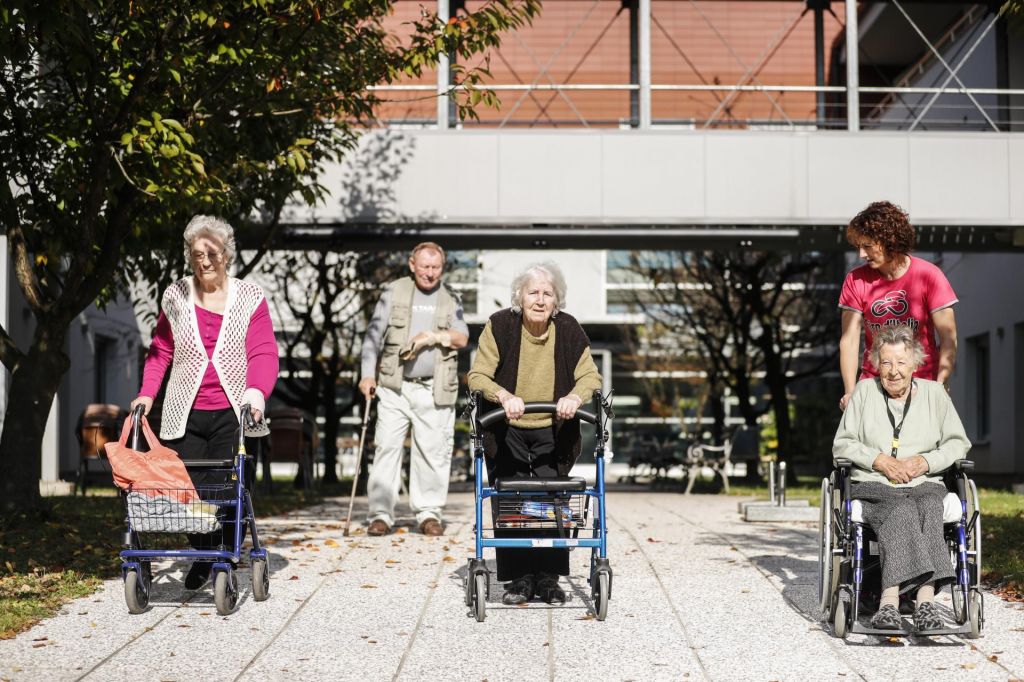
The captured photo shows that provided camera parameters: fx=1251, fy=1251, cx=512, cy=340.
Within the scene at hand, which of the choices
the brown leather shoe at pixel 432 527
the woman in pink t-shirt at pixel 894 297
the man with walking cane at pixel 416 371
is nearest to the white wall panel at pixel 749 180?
the man with walking cane at pixel 416 371

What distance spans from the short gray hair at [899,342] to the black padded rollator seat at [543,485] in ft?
4.57

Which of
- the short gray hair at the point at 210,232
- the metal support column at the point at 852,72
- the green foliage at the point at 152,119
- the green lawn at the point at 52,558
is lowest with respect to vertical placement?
the green lawn at the point at 52,558

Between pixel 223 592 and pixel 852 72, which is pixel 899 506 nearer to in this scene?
pixel 223 592

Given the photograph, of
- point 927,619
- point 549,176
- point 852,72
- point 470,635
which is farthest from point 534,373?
point 852,72

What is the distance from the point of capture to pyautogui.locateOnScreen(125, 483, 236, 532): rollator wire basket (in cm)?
552

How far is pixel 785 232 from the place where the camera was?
1523 cm

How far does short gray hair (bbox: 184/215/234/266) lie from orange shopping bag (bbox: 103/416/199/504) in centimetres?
92

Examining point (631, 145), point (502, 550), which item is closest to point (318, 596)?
point (502, 550)

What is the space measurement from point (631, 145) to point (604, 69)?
42.3ft

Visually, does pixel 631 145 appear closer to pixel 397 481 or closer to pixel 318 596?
pixel 397 481

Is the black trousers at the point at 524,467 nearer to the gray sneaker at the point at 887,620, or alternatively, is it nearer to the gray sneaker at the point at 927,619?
the gray sneaker at the point at 887,620

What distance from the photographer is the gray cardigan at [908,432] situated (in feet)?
17.3

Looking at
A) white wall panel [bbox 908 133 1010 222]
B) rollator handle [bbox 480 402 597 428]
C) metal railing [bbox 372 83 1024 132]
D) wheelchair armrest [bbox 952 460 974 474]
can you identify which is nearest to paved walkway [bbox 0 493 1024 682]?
wheelchair armrest [bbox 952 460 974 474]

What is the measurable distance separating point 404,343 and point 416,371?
8.4 inches
